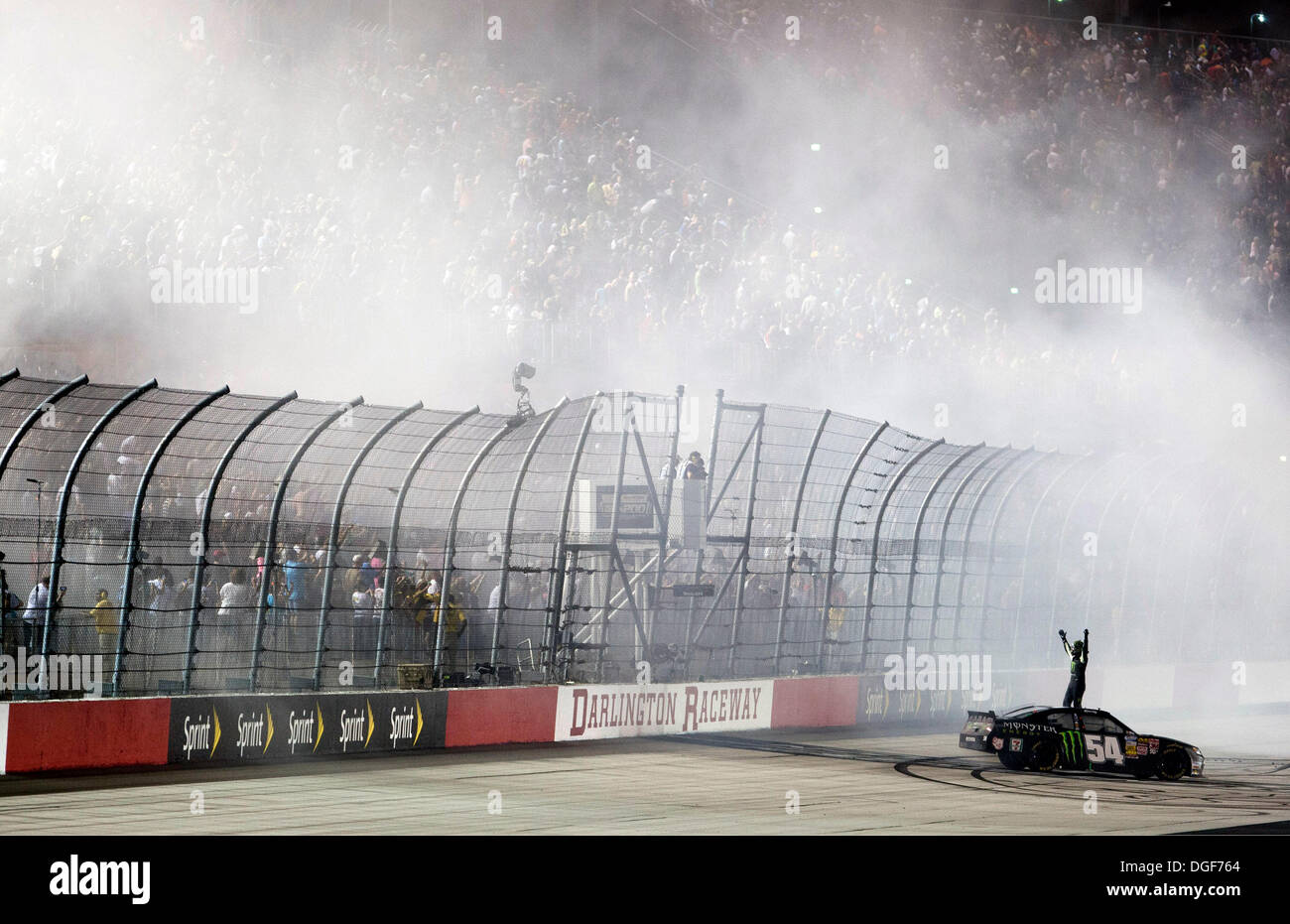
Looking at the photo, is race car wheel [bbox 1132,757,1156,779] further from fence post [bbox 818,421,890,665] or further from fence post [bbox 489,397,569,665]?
fence post [bbox 489,397,569,665]

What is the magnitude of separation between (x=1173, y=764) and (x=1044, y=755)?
1449mm

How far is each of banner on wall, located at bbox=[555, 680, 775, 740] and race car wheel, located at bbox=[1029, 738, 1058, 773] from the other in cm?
416

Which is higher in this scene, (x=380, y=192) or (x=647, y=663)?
(x=380, y=192)

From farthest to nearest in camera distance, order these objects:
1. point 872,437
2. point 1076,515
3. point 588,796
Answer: point 1076,515 → point 872,437 → point 588,796

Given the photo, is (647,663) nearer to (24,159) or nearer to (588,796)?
(588,796)

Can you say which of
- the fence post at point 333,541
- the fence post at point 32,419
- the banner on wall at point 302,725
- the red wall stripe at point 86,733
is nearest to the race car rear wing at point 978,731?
the banner on wall at point 302,725

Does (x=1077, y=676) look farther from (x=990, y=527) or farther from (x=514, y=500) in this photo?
(x=514, y=500)

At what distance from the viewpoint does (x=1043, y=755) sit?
15.9 m

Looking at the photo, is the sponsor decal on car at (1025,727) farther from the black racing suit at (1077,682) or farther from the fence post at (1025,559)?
the fence post at (1025,559)

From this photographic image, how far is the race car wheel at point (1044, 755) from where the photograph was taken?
1582 cm

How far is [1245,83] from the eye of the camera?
127 ft

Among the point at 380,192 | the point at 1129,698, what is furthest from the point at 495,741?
the point at 380,192

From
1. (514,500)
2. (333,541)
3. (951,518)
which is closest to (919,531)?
(951,518)
